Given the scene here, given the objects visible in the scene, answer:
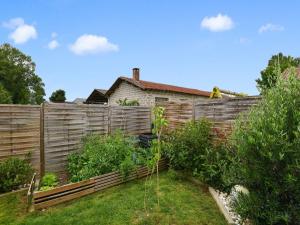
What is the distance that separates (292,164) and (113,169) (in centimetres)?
473

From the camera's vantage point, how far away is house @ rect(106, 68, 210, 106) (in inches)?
762

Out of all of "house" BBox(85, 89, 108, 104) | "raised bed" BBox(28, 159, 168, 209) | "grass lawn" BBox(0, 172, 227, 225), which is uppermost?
"house" BBox(85, 89, 108, 104)

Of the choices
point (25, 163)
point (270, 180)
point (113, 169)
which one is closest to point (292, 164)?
point (270, 180)

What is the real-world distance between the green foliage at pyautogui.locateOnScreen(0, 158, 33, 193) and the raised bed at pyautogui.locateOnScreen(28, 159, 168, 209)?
72cm

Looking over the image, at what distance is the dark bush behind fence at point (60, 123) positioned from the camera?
279 inches

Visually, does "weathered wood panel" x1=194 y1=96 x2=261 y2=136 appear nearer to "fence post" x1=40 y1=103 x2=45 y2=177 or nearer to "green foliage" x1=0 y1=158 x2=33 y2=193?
"fence post" x1=40 y1=103 x2=45 y2=177

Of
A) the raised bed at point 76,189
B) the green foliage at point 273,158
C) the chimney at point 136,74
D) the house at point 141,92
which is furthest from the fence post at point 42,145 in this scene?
the chimney at point 136,74

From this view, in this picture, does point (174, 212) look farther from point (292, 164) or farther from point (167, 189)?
point (292, 164)

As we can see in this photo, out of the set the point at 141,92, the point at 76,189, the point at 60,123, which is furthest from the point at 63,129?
the point at 141,92

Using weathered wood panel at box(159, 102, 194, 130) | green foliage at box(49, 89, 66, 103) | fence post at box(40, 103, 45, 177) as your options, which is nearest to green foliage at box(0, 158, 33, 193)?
fence post at box(40, 103, 45, 177)

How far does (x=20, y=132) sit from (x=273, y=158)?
6083mm

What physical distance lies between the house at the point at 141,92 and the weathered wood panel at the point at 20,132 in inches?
458

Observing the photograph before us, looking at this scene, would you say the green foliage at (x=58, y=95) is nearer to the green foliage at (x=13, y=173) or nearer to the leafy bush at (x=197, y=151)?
the leafy bush at (x=197, y=151)

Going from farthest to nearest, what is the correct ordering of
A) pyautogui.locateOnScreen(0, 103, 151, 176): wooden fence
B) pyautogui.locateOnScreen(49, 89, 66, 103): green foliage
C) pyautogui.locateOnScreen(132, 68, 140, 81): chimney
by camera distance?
pyautogui.locateOnScreen(49, 89, 66, 103): green foliage → pyautogui.locateOnScreen(132, 68, 140, 81): chimney → pyautogui.locateOnScreen(0, 103, 151, 176): wooden fence
